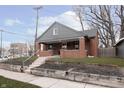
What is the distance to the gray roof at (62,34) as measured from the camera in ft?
74.8

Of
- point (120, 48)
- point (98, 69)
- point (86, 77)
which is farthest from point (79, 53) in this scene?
point (86, 77)

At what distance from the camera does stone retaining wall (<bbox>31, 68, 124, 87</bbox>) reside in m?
9.59

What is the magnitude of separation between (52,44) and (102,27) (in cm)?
1168

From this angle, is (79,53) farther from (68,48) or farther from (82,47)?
(68,48)

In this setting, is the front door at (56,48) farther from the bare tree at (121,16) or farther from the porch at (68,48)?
the bare tree at (121,16)

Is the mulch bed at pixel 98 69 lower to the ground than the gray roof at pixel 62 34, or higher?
lower

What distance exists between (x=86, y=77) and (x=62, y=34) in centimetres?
1428

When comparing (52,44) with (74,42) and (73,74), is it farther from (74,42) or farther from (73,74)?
(73,74)

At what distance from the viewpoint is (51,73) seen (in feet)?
40.6

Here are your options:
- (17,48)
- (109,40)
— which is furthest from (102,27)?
(17,48)

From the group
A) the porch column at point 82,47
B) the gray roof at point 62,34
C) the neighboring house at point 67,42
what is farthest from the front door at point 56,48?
the porch column at point 82,47

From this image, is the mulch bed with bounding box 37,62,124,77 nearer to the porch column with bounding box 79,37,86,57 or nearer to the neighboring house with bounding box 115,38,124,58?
the porch column with bounding box 79,37,86,57

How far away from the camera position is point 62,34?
24.4 m

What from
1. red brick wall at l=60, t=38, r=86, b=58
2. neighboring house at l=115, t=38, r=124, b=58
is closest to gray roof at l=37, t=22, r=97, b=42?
red brick wall at l=60, t=38, r=86, b=58
